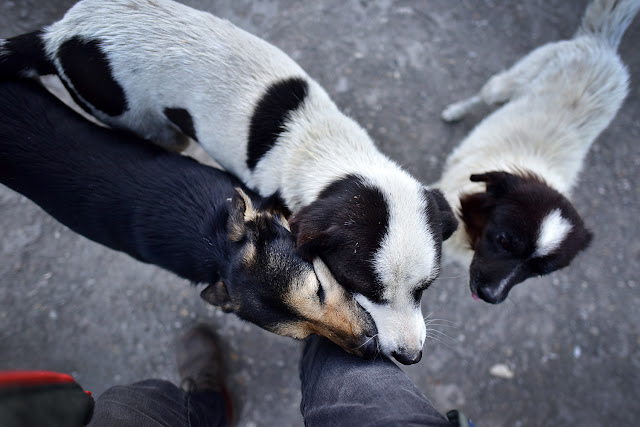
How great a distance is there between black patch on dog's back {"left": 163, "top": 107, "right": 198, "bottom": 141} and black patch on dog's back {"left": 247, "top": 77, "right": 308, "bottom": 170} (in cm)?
44

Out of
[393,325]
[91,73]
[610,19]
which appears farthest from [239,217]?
[610,19]

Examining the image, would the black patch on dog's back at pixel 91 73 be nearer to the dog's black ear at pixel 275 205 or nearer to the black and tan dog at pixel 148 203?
the black and tan dog at pixel 148 203

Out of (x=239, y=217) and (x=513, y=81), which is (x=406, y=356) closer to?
(x=239, y=217)

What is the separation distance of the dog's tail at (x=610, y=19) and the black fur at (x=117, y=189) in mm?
2786

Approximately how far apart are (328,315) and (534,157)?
6.27ft

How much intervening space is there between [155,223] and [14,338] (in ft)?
6.09

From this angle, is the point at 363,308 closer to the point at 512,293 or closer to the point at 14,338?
the point at 512,293

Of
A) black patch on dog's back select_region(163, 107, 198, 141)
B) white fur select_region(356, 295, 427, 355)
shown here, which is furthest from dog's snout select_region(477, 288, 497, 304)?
black patch on dog's back select_region(163, 107, 198, 141)

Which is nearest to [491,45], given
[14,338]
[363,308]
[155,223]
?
[363,308]

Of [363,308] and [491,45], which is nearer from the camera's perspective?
[363,308]

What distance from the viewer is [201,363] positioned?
2586mm

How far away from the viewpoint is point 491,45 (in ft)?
11.4

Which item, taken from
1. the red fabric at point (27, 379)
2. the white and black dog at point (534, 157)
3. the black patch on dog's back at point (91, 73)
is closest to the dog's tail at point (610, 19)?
the white and black dog at point (534, 157)

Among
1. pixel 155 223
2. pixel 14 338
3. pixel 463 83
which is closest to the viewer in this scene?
pixel 155 223
